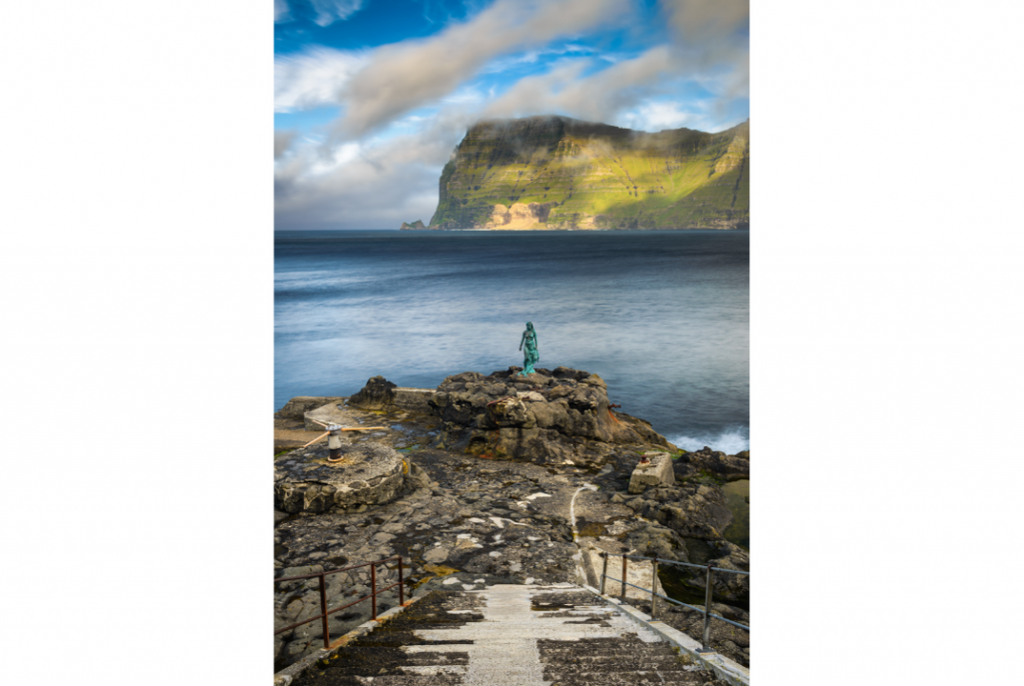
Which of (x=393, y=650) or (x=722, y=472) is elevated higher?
(x=393, y=650)

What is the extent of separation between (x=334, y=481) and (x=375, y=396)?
5717mm

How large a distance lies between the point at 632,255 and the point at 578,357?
35094 mm

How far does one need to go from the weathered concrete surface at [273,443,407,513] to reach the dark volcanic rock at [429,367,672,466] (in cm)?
200

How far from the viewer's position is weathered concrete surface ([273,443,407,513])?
19.9 feet

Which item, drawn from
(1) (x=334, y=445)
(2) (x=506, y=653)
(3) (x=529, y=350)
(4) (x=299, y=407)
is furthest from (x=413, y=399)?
(2) (x=506, y=653)

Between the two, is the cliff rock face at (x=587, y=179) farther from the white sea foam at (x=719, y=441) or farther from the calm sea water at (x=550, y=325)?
the white sea foam at (x=719, y=441)

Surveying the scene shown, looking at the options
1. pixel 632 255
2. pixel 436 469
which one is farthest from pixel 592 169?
pixel 436 469

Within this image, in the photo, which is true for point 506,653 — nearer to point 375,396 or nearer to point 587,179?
point 375,396

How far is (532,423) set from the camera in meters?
8.45

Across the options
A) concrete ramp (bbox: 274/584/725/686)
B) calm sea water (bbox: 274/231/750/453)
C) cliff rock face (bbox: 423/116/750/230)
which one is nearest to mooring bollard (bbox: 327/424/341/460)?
concrete ramp (bbox: 274/584/725/686)

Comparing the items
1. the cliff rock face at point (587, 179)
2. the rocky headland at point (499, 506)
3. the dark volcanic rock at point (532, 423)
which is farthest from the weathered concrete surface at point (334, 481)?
the cliff rock face at point (587, 179)

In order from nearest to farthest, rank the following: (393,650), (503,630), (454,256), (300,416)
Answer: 1. (393,650)
2. (503,630)
3. (300,416)
4. (454,256)
